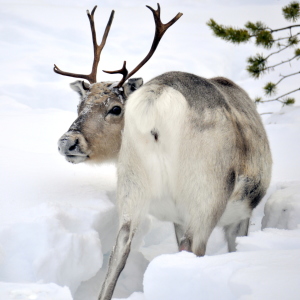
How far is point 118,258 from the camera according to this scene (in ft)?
7.57

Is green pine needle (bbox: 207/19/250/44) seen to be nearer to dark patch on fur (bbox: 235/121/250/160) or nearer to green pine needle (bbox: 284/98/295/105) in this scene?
green pine needle (bbox: 284/98/295/105)

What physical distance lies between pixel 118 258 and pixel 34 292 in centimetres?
57

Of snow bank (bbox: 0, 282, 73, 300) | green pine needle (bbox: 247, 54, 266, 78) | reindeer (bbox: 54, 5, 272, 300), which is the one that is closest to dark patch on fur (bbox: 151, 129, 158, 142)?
reindeer (bbox: 54, 5, 272, 300)

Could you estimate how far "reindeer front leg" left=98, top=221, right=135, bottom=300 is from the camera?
228 cm

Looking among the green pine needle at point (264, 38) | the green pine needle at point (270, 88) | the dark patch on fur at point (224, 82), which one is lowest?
the green pine needle at point (270, 88)

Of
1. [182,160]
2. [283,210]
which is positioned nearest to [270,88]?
[283,210]

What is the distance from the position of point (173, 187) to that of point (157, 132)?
0.91 feet

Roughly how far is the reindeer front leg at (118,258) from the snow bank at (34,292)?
1.56 ft

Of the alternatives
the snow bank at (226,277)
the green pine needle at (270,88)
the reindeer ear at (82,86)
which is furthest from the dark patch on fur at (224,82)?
the green pine needle at (270,88)

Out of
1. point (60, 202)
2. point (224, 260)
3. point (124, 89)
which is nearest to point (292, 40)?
point (124, 89)

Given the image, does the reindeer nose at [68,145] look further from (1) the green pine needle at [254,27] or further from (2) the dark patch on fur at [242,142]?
(1) the green pine needle at [254,27]

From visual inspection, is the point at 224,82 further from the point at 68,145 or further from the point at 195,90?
the point at 68,145

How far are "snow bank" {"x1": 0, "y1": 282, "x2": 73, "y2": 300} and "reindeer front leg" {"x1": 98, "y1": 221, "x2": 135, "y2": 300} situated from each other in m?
0.48

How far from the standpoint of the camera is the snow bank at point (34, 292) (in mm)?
→ 1767
